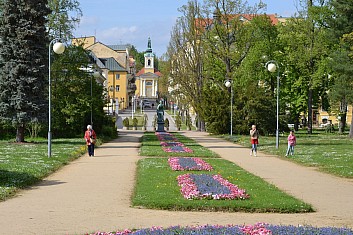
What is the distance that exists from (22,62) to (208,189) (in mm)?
23701

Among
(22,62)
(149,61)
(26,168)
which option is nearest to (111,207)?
(26,168)

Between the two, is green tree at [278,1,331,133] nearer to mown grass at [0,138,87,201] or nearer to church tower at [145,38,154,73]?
mown grass at [0,138,87,201]

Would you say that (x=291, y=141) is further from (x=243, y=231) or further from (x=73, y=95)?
(x=73, y=95)

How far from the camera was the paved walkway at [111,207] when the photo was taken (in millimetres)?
10281

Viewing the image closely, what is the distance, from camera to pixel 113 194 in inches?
562

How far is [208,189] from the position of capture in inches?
546

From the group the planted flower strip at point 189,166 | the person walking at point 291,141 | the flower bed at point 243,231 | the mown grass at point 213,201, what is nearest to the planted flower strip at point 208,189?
the mown grass at point 213,201

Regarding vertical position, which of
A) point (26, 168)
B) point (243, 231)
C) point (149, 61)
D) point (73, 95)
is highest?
point (149, 61)

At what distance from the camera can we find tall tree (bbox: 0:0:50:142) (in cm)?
3431

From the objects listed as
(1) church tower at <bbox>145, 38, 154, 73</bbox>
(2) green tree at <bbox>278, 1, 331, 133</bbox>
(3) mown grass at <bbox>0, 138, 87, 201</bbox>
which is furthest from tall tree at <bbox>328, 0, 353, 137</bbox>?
(1) church tower at <bbox>145, 38, 154, 73</bbox>

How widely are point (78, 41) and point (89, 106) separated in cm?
793

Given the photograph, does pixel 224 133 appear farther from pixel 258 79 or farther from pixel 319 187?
pixel 319 187

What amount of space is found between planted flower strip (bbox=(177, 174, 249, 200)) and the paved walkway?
143 cm

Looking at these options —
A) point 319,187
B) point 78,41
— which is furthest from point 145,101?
point 319,187
